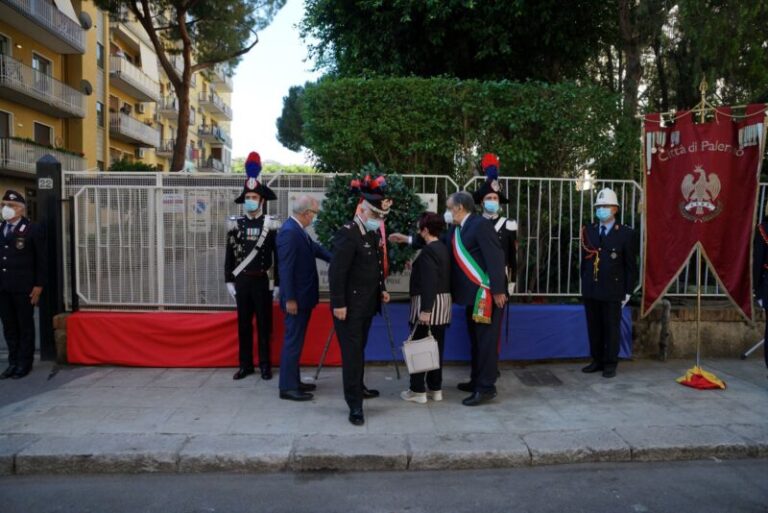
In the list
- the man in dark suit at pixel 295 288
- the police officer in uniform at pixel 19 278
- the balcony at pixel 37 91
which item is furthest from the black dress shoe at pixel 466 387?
the balcony at pixel 37 91

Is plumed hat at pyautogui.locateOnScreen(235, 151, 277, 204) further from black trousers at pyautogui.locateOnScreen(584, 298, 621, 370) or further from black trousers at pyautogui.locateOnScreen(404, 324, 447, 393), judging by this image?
black trousers at pyautogui.locateOnScreen(584, 298, 621, 370)

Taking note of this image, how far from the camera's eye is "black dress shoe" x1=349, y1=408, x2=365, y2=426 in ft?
16.4

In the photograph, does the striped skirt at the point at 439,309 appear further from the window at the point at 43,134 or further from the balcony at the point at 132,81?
the balcony at the point at 132,81

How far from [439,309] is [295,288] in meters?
1.42

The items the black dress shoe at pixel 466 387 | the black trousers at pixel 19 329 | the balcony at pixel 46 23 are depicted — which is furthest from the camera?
the balcony at pixel 46 23

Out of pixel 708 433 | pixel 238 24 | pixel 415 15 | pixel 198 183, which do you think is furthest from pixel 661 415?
pixel 238 24

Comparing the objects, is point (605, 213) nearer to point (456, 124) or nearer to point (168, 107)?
point (456, 124)

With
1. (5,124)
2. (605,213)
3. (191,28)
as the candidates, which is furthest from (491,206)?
(5,124)

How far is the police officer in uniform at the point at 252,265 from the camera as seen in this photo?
627 centimetres

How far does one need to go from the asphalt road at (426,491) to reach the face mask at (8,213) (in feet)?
10.8

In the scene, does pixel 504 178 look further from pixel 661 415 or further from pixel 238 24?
pixel 238 24

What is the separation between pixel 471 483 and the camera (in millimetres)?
4125

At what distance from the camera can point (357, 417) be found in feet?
16.4

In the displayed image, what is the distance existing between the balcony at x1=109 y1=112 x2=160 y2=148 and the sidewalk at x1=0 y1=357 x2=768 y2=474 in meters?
30.2
